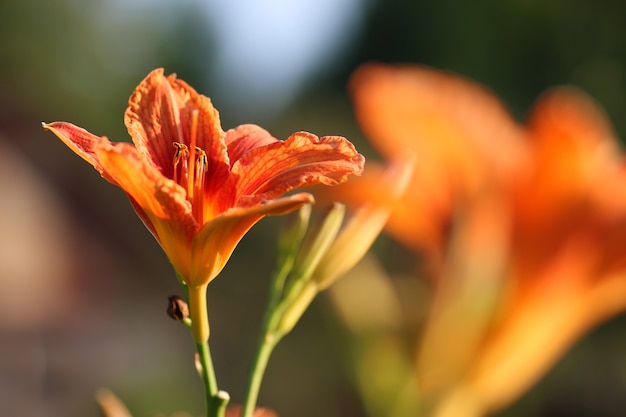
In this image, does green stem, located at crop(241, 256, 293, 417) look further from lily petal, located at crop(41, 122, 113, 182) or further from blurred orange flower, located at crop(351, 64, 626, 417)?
blurred orange flower, located at crop(351, 64, 626, 417)

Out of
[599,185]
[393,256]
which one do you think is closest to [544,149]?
[599,185]

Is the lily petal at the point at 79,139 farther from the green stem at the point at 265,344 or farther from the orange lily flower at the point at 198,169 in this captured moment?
the green stem at the point at 265,344

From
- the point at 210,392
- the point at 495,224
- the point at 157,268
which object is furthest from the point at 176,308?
the point at 157,268

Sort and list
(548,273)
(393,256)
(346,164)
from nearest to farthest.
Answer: (346,164)
(548,273)
(393,256)

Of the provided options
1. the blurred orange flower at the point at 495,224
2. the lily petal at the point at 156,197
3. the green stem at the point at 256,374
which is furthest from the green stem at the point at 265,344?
the blurred orange flower at the point at 495,224

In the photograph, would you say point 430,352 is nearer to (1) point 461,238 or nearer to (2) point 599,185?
(1) point 461,238

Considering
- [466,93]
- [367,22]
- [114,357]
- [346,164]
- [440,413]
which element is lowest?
[114,357]
